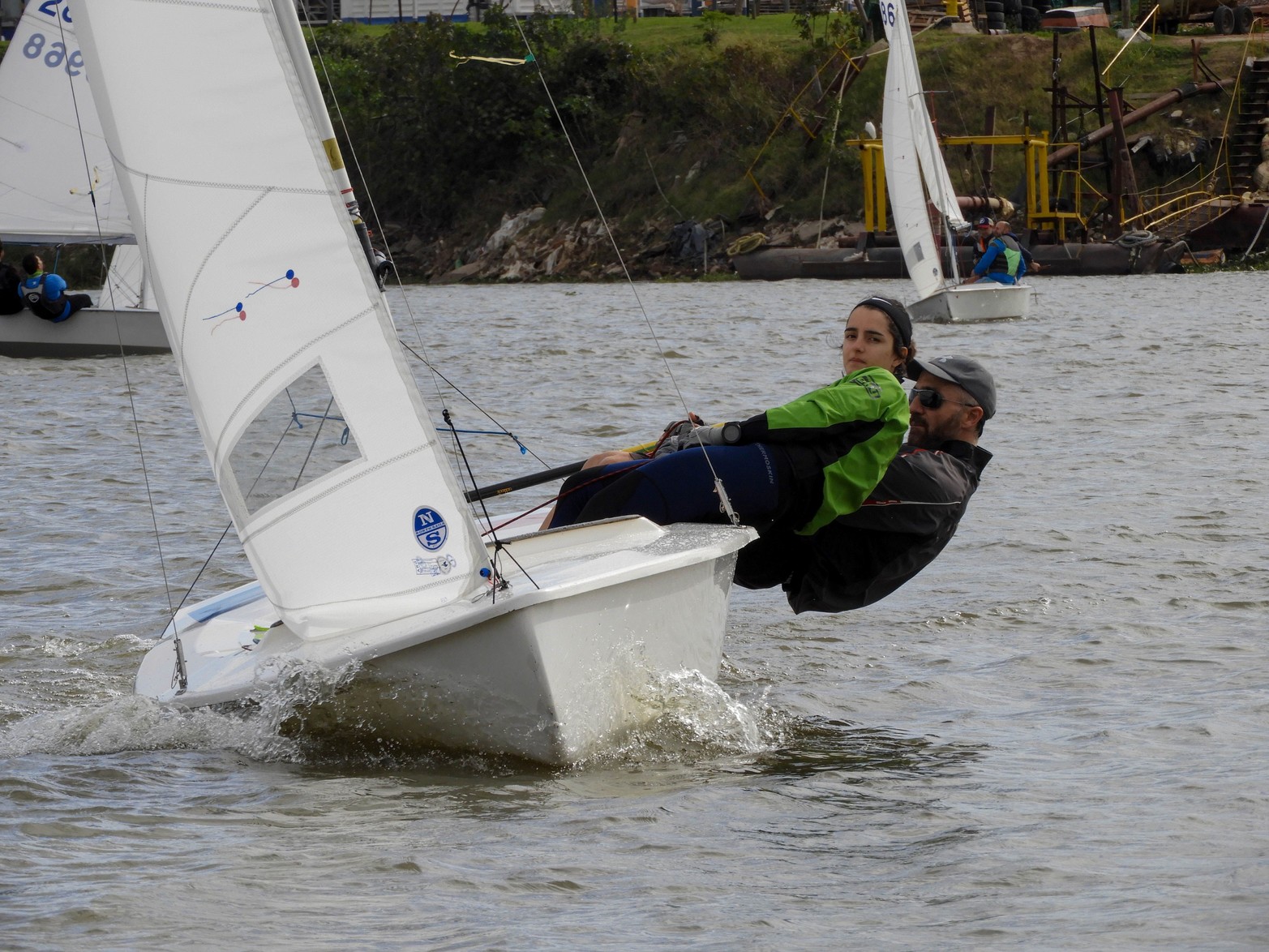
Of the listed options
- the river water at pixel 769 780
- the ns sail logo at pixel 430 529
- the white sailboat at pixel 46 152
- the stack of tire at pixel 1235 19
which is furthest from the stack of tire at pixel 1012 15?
the ns sail logo at pixel 430 529

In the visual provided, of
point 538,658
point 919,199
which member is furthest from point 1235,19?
point 538,658

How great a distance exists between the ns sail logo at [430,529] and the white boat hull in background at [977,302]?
17.5 metres

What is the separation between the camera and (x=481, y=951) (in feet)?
9.71

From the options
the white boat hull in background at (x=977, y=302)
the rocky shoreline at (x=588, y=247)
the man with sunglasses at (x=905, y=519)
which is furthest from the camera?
the rocky shoreline at (x=588, y=247)

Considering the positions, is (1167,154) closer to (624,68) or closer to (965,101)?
(965,101)

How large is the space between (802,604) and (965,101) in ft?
133

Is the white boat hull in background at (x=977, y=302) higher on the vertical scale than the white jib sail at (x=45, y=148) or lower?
lower

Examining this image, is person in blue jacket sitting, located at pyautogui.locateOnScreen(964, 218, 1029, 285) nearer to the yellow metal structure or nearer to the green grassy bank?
the yellow metal structure

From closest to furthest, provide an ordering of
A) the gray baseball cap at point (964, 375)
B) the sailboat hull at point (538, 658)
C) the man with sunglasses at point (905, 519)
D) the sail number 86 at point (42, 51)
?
the sailboat hull at point (538, 658)
the man with sunglasses at point (905, 519)
the gray baseball cap at point (964, 375)
the sail number 86 at point (42, 51)

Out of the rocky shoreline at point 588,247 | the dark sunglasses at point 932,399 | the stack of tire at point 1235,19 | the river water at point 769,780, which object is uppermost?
the dark sunglasses at point 932,399

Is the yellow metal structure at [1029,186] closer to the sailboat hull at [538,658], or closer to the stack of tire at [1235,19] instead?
the stack of tire at [1235,19]

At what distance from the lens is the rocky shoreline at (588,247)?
41562 millimetres

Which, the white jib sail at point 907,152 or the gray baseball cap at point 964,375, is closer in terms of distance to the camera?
the gray baseball cap at point 964,375

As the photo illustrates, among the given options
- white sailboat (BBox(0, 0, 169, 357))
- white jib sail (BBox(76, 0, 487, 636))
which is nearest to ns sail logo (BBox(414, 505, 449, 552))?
white jib sail (BBox(76, 0, 487, 636))
